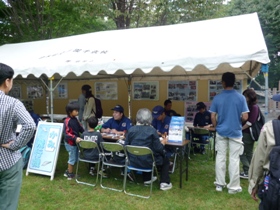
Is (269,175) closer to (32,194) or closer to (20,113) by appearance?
(20,113)

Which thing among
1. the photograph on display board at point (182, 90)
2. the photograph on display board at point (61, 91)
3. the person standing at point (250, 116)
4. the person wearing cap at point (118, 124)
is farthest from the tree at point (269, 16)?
the person wearing cap at point (118, 124)

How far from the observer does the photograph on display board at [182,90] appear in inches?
308

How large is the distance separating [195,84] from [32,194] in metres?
5.57

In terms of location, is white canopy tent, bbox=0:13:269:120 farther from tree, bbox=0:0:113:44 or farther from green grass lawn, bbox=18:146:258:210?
tree, bbox=0:0:113:44

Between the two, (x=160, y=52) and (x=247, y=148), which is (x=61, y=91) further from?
(x=247, y=148)

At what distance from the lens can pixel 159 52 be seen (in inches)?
153

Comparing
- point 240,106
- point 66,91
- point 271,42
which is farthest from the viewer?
point 271,42

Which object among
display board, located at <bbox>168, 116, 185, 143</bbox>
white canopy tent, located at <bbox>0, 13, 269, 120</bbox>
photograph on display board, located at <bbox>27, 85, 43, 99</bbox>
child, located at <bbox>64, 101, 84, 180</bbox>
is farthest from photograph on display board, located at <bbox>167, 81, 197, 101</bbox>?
photograph on display board, located at <bbox>27, 85, 43, 99</bbox>

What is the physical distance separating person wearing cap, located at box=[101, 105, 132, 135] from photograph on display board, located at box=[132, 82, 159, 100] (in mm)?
3715

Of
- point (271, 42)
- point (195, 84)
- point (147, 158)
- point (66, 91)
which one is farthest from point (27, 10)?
point (271, 42)

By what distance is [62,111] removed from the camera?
32.7 feet

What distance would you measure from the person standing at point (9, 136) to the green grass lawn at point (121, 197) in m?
1.53

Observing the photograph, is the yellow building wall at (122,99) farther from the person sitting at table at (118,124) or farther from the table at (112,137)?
the table at (112,137)

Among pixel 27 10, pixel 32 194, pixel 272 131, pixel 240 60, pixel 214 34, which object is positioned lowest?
pixel 32 194
